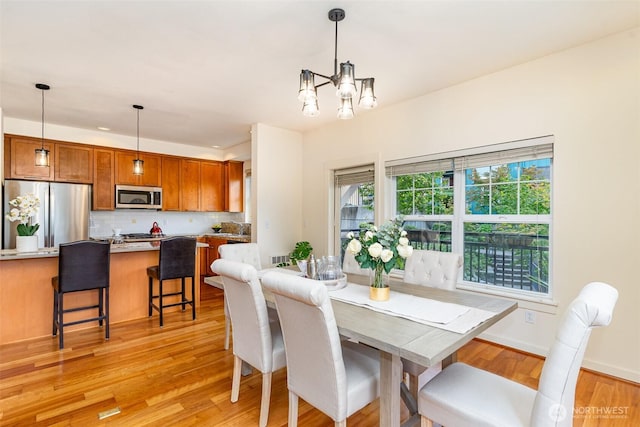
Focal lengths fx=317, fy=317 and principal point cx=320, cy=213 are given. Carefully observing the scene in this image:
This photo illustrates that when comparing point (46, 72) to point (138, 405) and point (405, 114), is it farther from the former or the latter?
point (405, 114)

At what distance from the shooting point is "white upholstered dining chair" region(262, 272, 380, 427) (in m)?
1.34

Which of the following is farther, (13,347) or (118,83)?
(118,83)

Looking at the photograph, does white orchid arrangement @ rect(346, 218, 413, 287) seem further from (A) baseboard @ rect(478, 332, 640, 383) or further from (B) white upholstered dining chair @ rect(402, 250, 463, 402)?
(A) baseboard @ rect(478, 332, 640, 383)

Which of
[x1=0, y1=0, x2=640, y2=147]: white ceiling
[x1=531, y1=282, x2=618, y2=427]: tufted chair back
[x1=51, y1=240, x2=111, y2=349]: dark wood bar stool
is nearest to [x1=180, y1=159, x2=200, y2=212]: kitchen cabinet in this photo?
[x1=0, y1=0, x2=640, y2=147]: white ceiling

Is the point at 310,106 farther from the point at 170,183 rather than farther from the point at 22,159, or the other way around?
the point at 22,159

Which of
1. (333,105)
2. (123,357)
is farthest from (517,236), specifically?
(123,357)

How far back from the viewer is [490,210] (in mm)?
3102

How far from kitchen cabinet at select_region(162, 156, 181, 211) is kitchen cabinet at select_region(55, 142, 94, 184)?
A: 106 cm

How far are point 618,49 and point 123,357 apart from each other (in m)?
4.60

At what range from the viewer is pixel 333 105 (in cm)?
376

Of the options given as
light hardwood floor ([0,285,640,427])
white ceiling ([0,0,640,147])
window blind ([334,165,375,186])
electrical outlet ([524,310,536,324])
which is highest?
white ceiling ([0,0,640,147])

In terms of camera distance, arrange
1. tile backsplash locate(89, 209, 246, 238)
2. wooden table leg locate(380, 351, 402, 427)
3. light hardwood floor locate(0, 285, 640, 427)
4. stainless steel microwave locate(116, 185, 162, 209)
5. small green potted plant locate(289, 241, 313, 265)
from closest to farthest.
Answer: wooden table leg locate(380, 351, 402, 427)
light hardwood floor locate(0, 285, 640, 427)
small green potted plant locate(289, 241, 313, 265)
stainless steel microwave locate(116, 185, 162, 209)
tile backsplash locate(89, 209, 246, 238)

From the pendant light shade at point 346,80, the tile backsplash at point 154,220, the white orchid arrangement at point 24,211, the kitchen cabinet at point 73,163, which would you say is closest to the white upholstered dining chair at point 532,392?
the pendant light shade at point 346,80

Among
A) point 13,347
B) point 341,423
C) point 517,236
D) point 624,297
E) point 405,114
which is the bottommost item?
point 13,347
